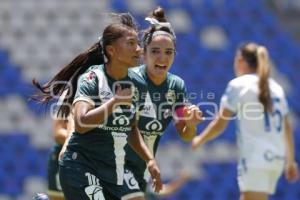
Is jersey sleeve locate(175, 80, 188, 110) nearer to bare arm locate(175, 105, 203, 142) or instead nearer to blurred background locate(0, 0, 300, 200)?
bare arm locate(175, 105, 203, 142)

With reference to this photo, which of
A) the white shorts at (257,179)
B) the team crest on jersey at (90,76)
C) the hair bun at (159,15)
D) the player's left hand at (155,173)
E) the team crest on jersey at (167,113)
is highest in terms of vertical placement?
the hair bun at (159,15)

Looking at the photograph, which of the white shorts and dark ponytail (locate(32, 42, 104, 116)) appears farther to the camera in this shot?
the white shorts

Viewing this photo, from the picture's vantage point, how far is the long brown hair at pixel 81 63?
A: 17.8ft

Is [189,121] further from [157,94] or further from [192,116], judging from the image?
[157,94]

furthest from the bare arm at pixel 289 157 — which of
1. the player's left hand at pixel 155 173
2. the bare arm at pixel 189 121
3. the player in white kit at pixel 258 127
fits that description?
the player's left hand at pixel 155 173

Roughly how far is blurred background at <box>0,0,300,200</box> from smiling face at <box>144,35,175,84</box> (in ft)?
17.6

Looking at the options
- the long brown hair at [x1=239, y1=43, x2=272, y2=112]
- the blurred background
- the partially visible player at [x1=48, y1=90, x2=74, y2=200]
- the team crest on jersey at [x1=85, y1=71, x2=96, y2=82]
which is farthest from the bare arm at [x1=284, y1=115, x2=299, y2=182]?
the blurred background

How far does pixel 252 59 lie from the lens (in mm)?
6180

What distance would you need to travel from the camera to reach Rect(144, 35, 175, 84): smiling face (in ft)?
20.2

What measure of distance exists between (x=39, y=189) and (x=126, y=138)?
6728mm

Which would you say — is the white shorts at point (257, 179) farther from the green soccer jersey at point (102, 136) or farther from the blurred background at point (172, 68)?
the blurred background at point (172, 68)

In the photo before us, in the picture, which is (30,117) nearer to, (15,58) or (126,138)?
(15,58)

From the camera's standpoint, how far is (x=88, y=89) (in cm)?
520

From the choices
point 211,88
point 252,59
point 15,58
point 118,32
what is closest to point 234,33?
point 211,88
